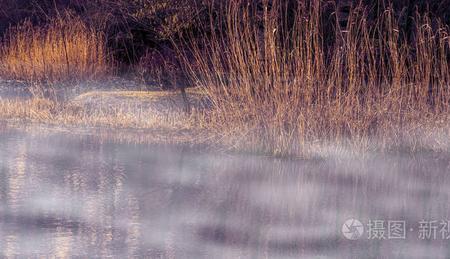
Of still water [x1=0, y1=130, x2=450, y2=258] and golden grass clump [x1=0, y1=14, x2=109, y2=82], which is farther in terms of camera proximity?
golden grass clump [x1=0, y1=14, x2=109, y2=82]

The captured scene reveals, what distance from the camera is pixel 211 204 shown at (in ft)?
25.9

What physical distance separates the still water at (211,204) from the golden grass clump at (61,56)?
26.3 feet

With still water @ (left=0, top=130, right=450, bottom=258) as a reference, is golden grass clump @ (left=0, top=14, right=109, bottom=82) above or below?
below

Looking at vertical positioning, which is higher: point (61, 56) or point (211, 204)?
point (211, 204)

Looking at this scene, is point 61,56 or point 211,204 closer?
point 211,204

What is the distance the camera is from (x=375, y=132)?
11.1 metres

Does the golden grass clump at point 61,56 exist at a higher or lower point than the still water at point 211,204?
lower

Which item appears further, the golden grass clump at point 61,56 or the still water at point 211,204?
the golden grass clump at point 61,56

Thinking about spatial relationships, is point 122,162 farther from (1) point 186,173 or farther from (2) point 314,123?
(2) point 314,123

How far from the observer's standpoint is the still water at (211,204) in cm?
642

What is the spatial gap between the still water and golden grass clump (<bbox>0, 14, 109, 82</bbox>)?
8.02 m

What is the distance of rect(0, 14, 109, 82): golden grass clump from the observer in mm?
19359

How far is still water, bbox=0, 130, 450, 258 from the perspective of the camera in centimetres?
642

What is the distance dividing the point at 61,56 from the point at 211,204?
1216 centimetres
